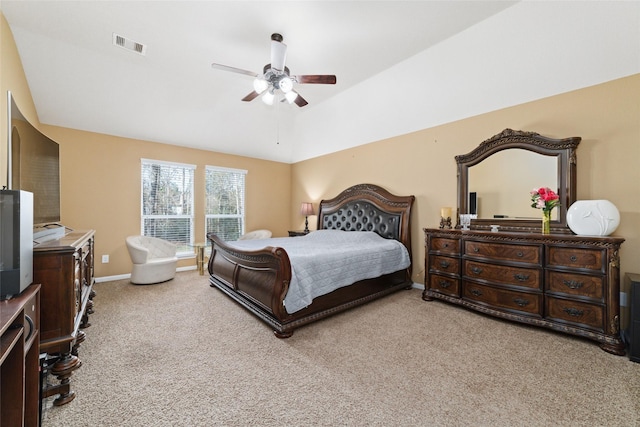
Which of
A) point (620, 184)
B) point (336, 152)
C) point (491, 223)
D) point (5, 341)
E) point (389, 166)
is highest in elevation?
point (336, 152)

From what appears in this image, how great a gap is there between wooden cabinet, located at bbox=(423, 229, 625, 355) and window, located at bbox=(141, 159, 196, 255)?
4.59 m

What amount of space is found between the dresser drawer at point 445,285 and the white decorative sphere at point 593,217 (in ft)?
4.12

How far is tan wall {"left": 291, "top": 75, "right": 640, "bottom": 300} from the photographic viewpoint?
2.46m

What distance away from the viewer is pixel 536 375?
189cm

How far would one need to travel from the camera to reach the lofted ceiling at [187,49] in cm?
267

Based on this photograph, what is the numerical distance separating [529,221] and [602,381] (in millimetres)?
1658

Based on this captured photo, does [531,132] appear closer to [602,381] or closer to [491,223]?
[491,223]

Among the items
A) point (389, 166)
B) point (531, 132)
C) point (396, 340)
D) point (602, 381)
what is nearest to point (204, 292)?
point (396, 340)

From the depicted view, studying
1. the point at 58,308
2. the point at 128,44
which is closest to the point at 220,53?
the point at 128,44

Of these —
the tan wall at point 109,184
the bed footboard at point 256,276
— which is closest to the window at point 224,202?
the tan wall at point 109,184

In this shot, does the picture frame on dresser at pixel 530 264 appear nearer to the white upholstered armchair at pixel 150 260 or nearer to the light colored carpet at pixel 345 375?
the light colored carpet at pixel 345 375

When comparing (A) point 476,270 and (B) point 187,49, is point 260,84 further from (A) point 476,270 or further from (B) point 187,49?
(A) point 476,270

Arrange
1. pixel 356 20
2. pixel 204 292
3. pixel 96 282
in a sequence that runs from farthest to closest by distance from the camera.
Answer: pixel 96 282
pixel 204 292
pixel 356 20

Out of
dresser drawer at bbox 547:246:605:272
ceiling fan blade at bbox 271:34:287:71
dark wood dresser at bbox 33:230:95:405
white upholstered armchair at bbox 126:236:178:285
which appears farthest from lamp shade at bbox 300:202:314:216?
dark wood dresser at bbox 33:230:95:405
